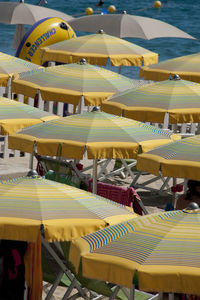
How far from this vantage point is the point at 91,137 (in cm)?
848

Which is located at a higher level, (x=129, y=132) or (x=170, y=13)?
(x=129, y=132)

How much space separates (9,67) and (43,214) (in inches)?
302

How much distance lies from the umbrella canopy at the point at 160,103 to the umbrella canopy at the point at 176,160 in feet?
8.10

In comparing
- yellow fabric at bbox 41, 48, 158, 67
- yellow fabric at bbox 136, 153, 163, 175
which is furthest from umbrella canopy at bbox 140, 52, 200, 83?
yellow fabric at bbox 136, 153, 163, 175

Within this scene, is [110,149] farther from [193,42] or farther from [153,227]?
[193,42]

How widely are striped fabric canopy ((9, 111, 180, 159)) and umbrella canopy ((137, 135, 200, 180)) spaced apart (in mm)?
517

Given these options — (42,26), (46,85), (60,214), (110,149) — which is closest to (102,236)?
(60,214)

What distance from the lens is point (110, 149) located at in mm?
8375

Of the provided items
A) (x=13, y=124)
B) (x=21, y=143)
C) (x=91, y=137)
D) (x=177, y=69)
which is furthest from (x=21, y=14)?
(x=91, y=137)

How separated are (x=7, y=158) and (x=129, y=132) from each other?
4.66 meters

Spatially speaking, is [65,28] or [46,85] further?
[65,28]

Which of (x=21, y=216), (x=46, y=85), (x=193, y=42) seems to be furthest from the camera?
(x=193, y=42)

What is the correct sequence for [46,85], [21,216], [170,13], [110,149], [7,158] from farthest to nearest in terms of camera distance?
[170,13]
[7,158]
[46,85]
[110,149]
[21,216]

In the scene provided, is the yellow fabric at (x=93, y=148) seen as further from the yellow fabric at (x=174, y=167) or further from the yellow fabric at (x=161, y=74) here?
the yellow fabric at (x=161, y=74)
